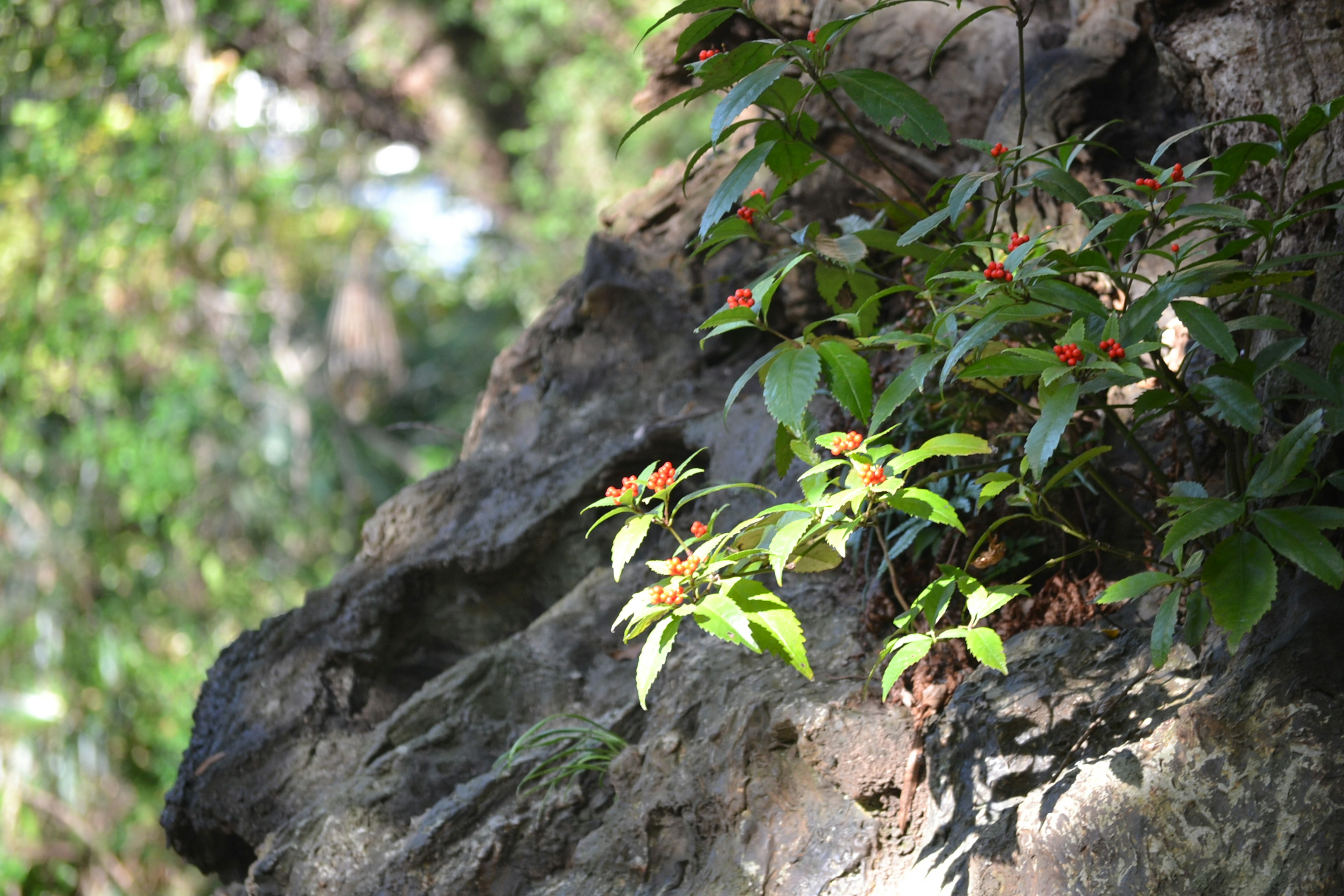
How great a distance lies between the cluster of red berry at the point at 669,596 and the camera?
58.8 inches

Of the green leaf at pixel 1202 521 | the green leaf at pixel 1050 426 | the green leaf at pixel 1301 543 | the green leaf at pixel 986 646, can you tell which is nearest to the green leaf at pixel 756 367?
the green leaf at pixel 1050 426

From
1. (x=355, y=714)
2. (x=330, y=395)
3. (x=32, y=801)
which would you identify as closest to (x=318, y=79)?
(x=330, y=395)

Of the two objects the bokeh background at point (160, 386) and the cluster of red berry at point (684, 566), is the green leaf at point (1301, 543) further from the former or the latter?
the bokeh background at point (160, 386)

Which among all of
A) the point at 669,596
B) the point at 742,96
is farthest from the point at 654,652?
the point at 742,96

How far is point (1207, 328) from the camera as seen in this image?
4.77ft

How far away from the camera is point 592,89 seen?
28.6 feet

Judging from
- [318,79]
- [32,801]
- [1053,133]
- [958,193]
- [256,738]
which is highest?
[318,79]

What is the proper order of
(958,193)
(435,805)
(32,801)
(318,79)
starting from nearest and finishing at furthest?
(958,193)
(435,805)
(32,801)
(318,79)

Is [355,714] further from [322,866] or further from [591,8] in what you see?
[591,8]

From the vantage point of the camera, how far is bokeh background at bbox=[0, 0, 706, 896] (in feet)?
22.2

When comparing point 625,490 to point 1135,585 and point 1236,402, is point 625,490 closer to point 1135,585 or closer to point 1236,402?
point 1135,585

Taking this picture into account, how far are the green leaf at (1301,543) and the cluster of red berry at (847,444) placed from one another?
1.88 ft

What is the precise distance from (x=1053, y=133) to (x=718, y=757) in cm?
181

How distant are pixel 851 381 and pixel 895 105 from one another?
509 millimetres
